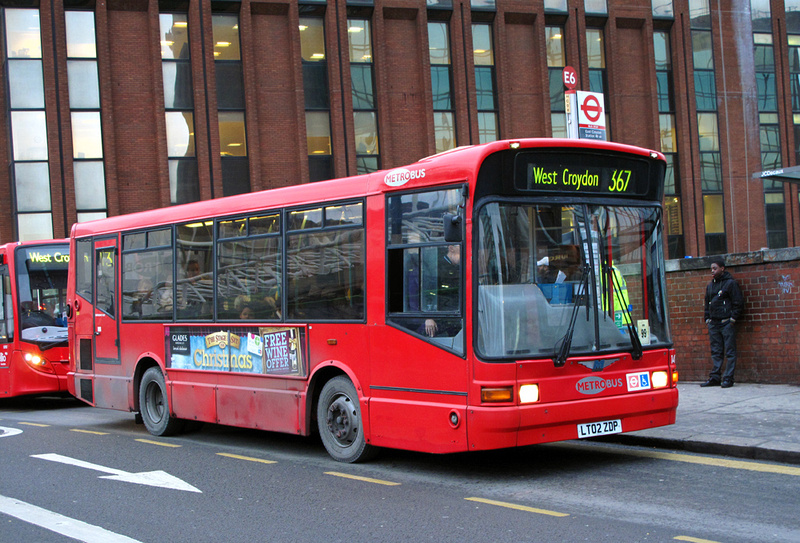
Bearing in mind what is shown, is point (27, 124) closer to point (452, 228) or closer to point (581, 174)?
point (452, 228)

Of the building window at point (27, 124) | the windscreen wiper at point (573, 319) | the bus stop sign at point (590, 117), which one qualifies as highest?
the building window at point (27, 124)

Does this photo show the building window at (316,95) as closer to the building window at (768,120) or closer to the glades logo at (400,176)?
the building window at (768,120)

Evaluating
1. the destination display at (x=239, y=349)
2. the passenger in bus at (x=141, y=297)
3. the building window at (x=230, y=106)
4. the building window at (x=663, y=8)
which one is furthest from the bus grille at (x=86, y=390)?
the building window at (x=663, y=8)

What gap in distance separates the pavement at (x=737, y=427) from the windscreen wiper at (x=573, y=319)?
2007mm

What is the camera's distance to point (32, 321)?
1566 cm

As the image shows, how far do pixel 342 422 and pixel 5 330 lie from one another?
9.36 m

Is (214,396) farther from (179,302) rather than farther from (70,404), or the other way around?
(70,404)

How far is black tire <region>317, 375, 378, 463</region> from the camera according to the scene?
858 centimetres

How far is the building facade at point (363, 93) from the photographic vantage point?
29359 millimetres

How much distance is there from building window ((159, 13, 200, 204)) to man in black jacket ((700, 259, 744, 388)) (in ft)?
70.8

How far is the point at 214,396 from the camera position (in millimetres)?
Result: 10508

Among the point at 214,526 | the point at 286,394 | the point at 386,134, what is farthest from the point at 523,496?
the point at 386,134

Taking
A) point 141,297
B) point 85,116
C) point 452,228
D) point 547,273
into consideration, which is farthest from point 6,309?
point 85,116

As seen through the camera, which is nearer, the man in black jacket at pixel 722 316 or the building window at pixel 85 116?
the man in black jacket at pixel 722 316
